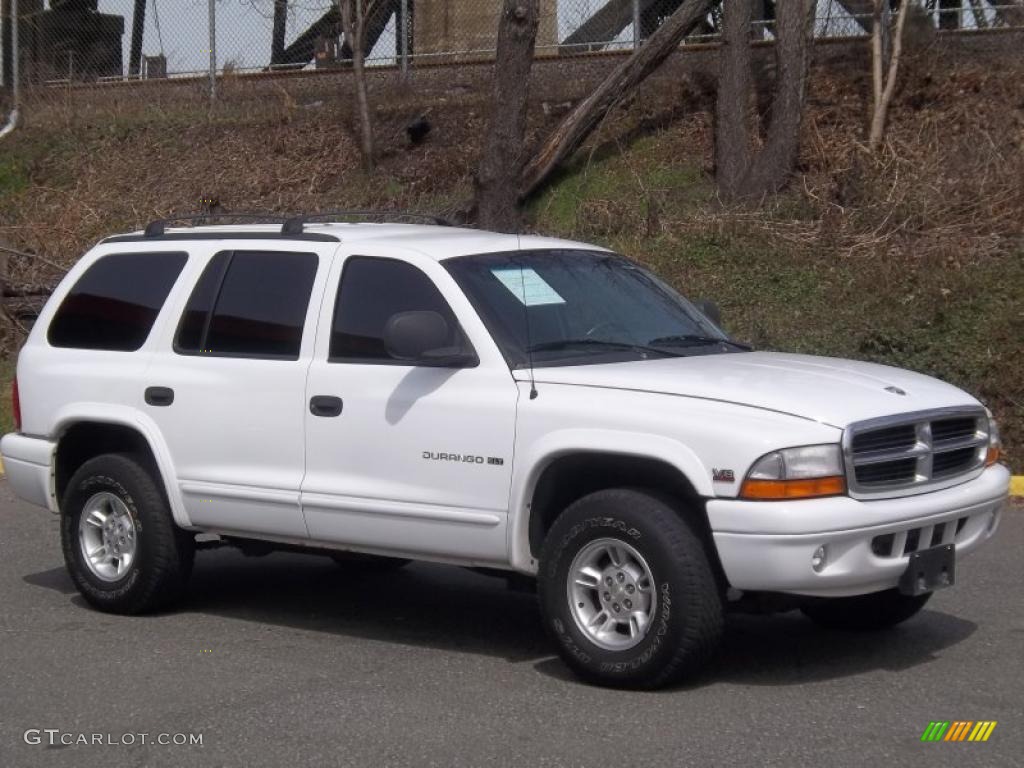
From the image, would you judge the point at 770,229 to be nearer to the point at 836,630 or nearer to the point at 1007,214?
the point at 1007,214

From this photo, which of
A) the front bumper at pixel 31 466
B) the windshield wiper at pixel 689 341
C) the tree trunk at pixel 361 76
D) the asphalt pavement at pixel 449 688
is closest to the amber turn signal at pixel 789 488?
the asphalt pavement at pixel 449 688

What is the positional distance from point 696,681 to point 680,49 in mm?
13828

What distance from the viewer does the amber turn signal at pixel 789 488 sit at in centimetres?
568

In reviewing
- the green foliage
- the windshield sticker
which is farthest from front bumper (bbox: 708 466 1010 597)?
the green foliage

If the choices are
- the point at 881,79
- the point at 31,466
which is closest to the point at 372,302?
the point at 31,466

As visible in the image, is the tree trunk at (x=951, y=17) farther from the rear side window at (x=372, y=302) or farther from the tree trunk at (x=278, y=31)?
the rear side window at (x=372, y=302)

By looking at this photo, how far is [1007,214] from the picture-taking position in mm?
15031

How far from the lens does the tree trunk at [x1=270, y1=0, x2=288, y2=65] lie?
21.4m

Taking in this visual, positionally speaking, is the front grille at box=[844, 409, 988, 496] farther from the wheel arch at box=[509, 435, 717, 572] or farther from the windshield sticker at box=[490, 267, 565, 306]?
the windshield sticker at box=[490, 267, 565, 306]

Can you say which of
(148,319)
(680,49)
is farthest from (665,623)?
(680,49)

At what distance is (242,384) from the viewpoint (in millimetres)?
7148

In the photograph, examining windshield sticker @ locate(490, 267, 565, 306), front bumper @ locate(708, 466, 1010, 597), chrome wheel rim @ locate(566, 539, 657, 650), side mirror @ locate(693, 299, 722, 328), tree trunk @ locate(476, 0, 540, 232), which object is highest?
tree trunk @ locate(476, 0, 540, 232)

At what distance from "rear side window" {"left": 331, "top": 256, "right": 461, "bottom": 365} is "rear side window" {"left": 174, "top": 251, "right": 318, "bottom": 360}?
21 centimetres

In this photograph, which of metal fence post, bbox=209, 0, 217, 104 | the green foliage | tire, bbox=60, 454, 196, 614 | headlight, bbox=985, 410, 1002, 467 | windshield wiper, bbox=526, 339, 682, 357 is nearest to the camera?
headlight, bbox=985, 410, 1002, 467
